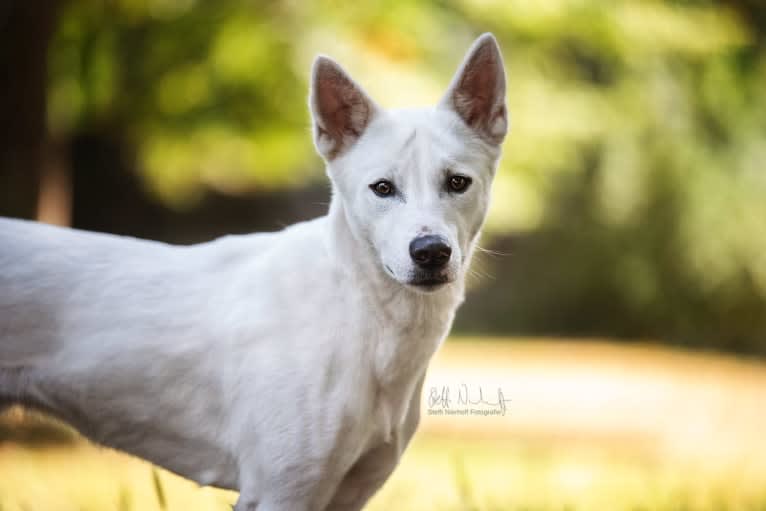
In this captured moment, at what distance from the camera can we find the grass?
148 inches

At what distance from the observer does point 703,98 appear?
8141mm

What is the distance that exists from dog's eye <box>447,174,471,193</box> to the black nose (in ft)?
0.79

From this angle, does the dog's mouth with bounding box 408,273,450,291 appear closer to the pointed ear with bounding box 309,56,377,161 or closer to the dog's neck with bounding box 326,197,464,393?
the dog's neck with bounding box 326,197,464,393

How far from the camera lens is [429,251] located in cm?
251

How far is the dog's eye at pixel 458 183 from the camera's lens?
2699mm

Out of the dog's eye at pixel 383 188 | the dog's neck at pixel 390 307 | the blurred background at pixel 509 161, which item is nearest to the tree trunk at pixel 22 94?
the blurred background at pixel 509 161

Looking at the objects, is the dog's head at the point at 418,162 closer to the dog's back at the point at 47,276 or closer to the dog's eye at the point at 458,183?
the dog's eye at the point at 458,183

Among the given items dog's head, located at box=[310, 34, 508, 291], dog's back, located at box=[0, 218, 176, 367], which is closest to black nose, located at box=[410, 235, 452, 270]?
dog's head, located at box=[310, 34, 508, 291]

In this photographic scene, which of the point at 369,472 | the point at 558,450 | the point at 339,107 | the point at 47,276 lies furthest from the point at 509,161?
the point at 47,276

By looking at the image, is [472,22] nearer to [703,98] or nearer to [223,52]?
[223,52]

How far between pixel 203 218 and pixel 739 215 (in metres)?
6.34

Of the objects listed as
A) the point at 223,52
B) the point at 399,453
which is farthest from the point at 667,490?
the point at 223,52

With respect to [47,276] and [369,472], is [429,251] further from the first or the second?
[47,276]

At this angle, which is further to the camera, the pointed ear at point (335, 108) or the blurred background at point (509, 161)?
the blurred background at point (509, 161)
